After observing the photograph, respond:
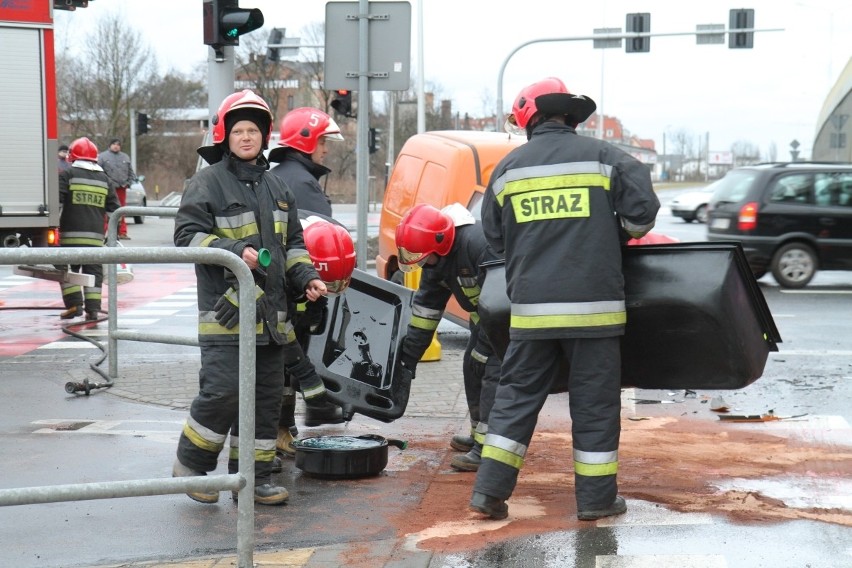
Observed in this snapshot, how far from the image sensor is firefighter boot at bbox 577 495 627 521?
4.91m

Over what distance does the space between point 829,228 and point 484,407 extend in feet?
36.8

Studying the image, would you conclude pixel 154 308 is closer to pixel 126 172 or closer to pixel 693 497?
pixel 693 497

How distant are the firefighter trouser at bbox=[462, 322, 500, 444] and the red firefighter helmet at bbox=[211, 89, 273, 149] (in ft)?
5.47

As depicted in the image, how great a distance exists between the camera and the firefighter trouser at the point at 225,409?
5.09 meters

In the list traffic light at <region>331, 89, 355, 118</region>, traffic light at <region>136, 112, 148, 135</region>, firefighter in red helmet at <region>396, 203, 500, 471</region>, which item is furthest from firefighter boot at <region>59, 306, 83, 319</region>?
traffic light at <region>136, 112, 148, 135</region>

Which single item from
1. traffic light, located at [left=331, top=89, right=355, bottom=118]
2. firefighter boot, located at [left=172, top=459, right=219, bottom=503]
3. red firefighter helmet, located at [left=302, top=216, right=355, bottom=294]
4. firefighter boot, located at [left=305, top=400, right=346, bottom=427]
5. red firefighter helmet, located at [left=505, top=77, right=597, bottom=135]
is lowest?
firefighter boot, located at [left=305, top=400, right=346, bottom=427]

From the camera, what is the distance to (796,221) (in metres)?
15.7

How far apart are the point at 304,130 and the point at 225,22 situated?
257cm

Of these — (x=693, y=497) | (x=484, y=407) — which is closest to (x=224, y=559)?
(x=484, y=407)

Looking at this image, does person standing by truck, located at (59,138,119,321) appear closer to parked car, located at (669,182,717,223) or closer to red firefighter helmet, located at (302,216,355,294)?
red firefighter helmet, located at (302,216,355,294)

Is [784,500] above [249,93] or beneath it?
beneath

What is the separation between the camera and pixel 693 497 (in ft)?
17.4

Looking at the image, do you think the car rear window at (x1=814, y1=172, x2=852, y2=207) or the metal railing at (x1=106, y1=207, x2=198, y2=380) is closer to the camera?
the metal railing at (x1=106, y1=207, x2=198, y2=380)

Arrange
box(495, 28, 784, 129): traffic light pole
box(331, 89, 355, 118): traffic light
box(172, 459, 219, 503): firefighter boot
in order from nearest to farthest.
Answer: box(172, 459, 219, 503): firefighter boot
box(331, 89, 355, 118): traffic light
box(495, 28, 784, 129): traffic light pole
